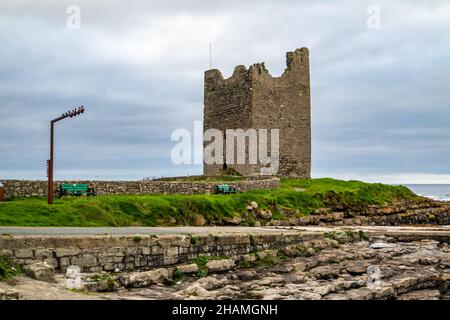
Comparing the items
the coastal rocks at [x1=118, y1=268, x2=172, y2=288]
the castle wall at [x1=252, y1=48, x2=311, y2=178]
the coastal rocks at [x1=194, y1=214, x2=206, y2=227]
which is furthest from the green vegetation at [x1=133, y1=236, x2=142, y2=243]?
the castle wall at [x1=252, y1=48, x2=311, y2=178]

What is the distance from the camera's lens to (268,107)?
41344 millimetres

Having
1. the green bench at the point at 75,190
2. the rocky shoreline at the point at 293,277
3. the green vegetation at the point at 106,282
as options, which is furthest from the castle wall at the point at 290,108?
the green vegetation at the point at 106,282

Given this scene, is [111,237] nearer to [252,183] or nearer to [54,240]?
[54,240]

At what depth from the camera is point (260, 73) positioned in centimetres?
4100

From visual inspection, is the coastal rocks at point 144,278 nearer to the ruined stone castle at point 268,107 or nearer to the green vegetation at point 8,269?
the green vegetation at point 8,269

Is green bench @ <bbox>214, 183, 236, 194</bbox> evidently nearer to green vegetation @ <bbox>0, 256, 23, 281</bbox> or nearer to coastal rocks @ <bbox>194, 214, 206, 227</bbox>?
coastal rocks @ <bbox>194, 214, 206, 227</bbox>

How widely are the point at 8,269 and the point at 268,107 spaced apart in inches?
1239

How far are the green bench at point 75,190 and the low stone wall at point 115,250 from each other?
31.6 feet

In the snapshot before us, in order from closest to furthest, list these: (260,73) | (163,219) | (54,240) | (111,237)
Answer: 1. (54,240)
2. (111,237)
3. (163,219)
4. (260,73)

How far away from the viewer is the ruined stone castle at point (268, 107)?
40.5 metres

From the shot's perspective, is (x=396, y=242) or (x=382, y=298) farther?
(x=396, y=242)
